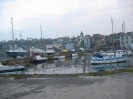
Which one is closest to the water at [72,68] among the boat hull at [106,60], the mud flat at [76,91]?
the boat hull at [106,60]

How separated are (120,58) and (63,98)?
39484mm

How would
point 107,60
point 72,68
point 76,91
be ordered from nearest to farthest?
point 76,91
point 72,68
point 107,60

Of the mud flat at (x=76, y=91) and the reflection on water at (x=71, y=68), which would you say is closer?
the mud flat at (x=76, y=91)

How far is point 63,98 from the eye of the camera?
10.9 metres

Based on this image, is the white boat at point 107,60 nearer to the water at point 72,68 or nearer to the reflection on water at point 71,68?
the water at point 72,68

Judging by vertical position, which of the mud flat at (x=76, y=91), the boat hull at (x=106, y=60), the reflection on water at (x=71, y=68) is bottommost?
the reflection on water at (x=71, y=68)

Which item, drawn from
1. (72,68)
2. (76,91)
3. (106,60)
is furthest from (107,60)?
(76,91)

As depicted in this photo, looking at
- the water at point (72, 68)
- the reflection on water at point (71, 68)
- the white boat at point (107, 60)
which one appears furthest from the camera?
the white boat at point (107, 60)

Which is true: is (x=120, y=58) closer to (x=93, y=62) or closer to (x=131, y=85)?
(x=93, y=62)

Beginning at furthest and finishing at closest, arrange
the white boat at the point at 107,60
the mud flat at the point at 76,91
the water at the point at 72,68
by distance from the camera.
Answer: the white boat at the point at 107,60, the water at the point at 72,68, the mud flat at the point at 76,91

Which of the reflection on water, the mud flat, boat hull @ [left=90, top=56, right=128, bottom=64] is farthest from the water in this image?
the mud flat

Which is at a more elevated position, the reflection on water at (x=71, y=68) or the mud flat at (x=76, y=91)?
the mud flat at (x=76, y=91)

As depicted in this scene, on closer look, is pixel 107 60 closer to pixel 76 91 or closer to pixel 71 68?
pixel 71 68

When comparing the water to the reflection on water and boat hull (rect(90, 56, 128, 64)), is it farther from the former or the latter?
boat hull (rect(90, 56, 128, 64))
